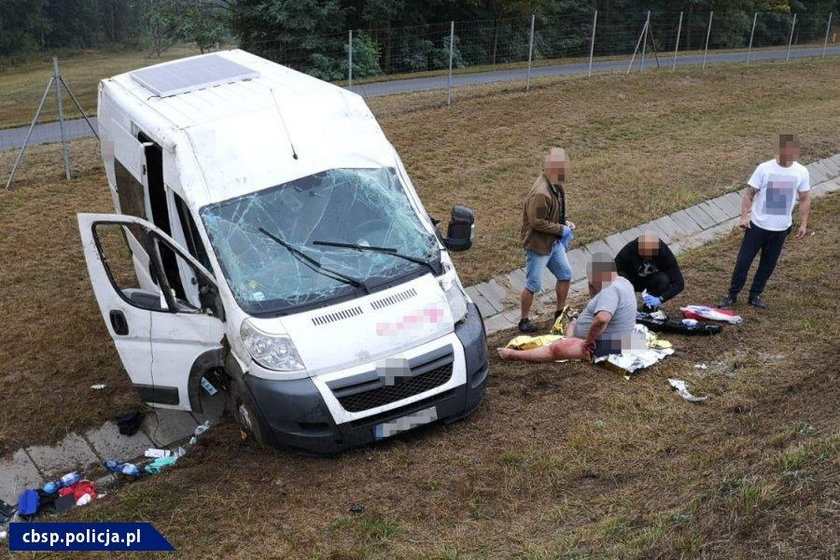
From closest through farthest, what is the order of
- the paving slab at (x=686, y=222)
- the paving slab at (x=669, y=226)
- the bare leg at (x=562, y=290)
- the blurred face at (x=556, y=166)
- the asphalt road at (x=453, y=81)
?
1. the blurred face at (x=556, y=166)
2. the bare leg at (x=562, y=290)
3. the paving slab at (x=669, y=226)
4. the paving slab at (x=686, y=222)
5. the asphalt road at (x=453, y=81)

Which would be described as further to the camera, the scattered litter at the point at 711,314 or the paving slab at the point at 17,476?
the scattered litter at the point at 711,314

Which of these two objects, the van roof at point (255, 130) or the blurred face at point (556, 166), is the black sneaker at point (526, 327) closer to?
the blurred face at point (556, 166)

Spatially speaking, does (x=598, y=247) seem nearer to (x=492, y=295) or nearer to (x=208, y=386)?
(x=492, y=295)

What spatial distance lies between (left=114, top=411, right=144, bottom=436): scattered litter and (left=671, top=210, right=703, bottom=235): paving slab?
842cm

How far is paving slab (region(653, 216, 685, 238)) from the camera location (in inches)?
463

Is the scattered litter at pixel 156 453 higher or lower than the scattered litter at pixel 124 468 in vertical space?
higher

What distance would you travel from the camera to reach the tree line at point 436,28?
22625 mm

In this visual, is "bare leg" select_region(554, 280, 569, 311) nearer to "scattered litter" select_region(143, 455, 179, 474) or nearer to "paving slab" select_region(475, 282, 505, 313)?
"paving slab" select_region(475, 282, 505, 313)

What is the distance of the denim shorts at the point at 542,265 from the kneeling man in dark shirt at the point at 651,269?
1.84 ft

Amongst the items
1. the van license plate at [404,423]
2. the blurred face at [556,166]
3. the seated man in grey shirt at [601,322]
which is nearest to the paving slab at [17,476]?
the van license plate at [404,423]

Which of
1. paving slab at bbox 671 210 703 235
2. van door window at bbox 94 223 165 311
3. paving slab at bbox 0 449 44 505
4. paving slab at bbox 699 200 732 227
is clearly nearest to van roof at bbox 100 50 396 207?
van door window at bbox 94 223 165 311

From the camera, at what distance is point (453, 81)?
2155 centimetres

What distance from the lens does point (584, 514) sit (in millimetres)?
4867

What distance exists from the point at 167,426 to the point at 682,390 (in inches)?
178
